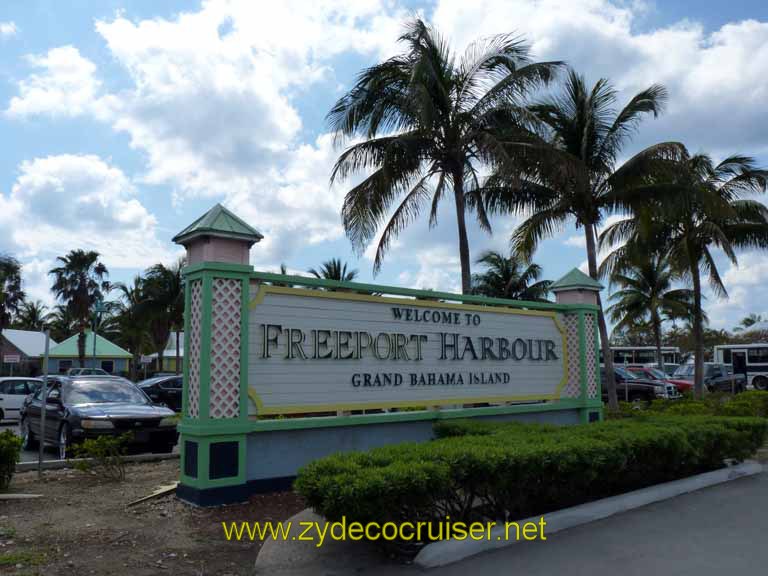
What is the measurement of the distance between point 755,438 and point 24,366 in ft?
156

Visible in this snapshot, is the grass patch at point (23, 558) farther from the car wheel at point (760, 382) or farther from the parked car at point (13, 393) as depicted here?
the car wheel at point (760, 382)

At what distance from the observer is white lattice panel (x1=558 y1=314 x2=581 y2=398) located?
11.7 meters

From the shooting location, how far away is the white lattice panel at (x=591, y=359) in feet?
38.8

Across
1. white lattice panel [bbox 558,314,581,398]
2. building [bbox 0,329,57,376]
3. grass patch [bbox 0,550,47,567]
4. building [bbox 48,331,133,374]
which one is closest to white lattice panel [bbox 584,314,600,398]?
white lattice panel [bbox 558,314,581,398]

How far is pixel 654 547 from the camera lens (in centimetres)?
588

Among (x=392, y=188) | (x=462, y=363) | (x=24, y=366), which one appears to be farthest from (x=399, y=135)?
(x=24, y=366)

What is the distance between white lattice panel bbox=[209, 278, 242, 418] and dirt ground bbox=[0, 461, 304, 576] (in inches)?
42.3

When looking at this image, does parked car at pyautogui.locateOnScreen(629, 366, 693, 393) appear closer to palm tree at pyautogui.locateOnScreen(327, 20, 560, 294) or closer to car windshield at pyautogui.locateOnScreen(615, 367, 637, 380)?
car windshield at pyautogui.locateOnScreen(615, 367, 637, 380)

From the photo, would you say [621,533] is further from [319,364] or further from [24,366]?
[24,366]

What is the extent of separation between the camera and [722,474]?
899cm

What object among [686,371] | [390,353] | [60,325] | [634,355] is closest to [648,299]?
[686,371]

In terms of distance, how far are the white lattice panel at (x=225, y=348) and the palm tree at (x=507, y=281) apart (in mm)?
28358

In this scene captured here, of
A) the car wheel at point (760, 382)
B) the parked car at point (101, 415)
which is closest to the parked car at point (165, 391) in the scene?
the parked car at point (101, 415)

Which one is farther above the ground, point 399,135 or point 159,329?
point 399,135
